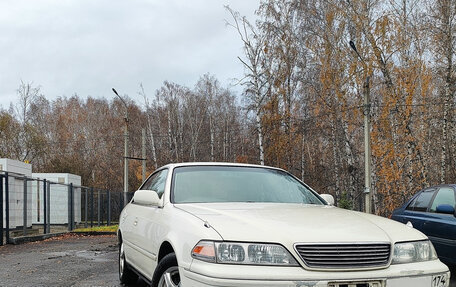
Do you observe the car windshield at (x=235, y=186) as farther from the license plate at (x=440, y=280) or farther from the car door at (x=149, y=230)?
the license plate at (x=440, y=280)

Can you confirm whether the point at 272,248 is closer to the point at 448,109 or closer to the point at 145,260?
the point at 145,260

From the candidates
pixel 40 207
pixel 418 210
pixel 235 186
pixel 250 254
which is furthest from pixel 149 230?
pixel 40 207

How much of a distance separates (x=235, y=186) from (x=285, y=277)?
1720 mm

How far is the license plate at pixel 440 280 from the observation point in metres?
3.25

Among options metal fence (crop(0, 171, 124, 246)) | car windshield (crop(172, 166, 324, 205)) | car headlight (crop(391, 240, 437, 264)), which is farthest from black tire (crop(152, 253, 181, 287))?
metal fence (crop(0, 171, 124, 246))

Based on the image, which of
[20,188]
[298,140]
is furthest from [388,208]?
[20,188]

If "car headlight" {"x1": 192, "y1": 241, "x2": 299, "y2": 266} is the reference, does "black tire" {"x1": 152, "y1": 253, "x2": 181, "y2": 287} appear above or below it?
below

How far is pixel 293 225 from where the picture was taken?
128 inches

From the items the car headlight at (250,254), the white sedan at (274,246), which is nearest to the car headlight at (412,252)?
the white sedan at (274,246)

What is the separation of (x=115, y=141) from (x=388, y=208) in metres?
35.0

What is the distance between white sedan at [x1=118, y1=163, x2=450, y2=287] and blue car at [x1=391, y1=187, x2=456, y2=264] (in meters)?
2.84

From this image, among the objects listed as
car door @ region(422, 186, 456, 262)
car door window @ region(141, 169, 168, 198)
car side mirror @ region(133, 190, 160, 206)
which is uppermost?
car door window @ region(141, 169, 168, 198)

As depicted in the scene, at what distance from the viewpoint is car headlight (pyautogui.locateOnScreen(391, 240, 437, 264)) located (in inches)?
127

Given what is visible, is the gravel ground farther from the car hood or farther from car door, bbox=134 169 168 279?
the car hood
